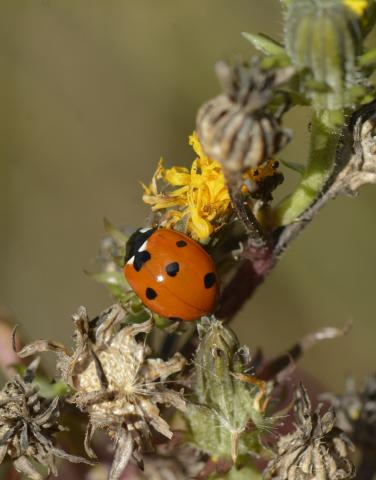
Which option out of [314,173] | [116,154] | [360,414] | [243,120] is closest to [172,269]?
[314,173]

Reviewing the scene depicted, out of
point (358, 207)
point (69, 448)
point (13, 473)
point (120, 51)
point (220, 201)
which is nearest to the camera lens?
point (220, 201)

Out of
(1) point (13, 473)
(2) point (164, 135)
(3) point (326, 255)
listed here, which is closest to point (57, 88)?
(2) point (164, 135)

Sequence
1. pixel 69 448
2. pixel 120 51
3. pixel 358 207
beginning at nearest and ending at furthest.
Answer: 1. pixel 69 448
2. pixel 358 207
3. pixel 120 51

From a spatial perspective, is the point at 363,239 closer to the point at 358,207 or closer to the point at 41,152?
the point at 358,207

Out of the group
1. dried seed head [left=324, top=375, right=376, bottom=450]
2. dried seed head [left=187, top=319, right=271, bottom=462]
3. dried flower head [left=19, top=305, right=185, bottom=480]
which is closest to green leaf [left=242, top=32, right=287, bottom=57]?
dried seed head [left=187, top=319, right=271, bottom=462]

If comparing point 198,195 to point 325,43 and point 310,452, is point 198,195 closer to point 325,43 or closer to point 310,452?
point 325,43

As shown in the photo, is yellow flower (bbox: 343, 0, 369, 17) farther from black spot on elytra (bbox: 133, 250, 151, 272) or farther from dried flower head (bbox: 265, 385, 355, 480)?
dried flower head (bbox: 265, 385, 355, 480)
